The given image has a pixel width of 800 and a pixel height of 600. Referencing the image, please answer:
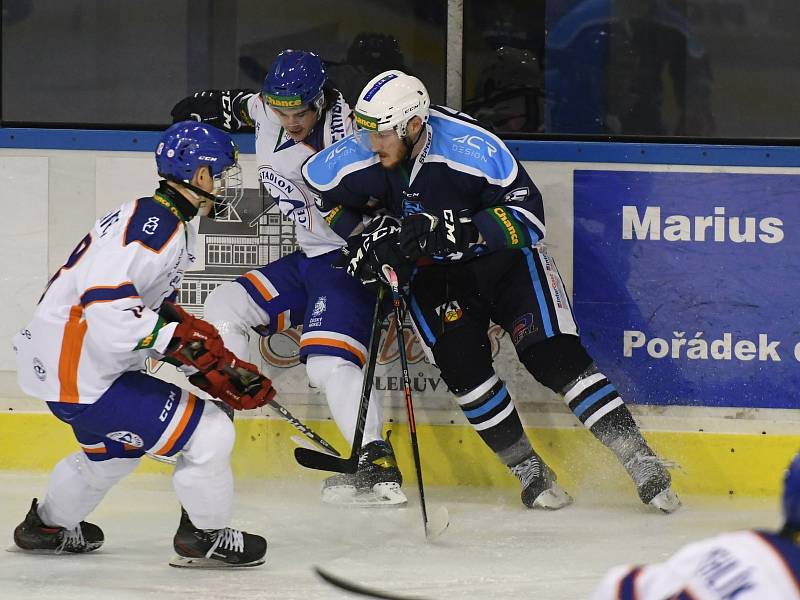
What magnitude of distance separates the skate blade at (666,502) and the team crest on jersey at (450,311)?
0.73 metres

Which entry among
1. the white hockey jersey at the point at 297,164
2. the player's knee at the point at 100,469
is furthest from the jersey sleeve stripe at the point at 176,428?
the white hockey jersey at the point at 297,164

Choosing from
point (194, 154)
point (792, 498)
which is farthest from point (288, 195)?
point (792, 498)

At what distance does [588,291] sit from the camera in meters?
3.92

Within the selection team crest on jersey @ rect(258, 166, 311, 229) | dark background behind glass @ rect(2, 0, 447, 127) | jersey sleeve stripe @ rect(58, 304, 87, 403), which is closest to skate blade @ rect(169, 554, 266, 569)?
jersey sleeve stripe @ rect(58, 304, 87, 403)

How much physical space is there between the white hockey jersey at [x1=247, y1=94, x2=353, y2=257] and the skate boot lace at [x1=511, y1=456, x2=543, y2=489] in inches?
32.9

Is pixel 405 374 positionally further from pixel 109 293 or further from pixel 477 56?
pixel 477 56

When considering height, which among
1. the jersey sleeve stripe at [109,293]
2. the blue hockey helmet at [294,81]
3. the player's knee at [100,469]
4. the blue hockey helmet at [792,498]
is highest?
the blue hockey helmet at [294,81]

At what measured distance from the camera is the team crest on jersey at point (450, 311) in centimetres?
364

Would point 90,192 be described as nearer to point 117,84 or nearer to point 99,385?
point 117,84

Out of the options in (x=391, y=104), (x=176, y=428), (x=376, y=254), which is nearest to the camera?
(x=176, y=428)

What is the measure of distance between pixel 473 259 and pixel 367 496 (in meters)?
0.73

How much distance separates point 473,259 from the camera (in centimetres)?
372

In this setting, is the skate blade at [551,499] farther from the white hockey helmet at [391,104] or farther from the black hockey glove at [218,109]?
the black hockey glove at [218,109]

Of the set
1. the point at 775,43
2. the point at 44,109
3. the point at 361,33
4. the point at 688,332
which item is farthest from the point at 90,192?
the point at 775,43
